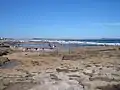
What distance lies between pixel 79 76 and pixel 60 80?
54.5 inches

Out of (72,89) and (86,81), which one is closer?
(72,89)

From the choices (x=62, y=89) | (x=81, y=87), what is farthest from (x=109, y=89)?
(x=62, y=89)

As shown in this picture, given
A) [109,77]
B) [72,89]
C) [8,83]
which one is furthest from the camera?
[109,77]

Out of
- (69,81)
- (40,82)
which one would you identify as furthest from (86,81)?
(40,82)

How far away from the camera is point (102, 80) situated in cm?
1157

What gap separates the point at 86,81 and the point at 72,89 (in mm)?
1564

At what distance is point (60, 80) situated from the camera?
11.6 meters

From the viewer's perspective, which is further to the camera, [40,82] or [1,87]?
[40,82]

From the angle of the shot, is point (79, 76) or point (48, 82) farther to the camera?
point (79, 76)

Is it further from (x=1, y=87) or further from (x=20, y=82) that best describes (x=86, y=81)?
(x=1, y=87)

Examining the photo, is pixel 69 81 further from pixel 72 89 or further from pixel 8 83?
pixel 8 83

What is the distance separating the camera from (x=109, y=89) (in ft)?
33.2

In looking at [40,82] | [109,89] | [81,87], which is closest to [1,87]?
[40,82]

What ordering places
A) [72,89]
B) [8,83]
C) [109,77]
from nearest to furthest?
[72,89] → [8,83] → [109,77]
